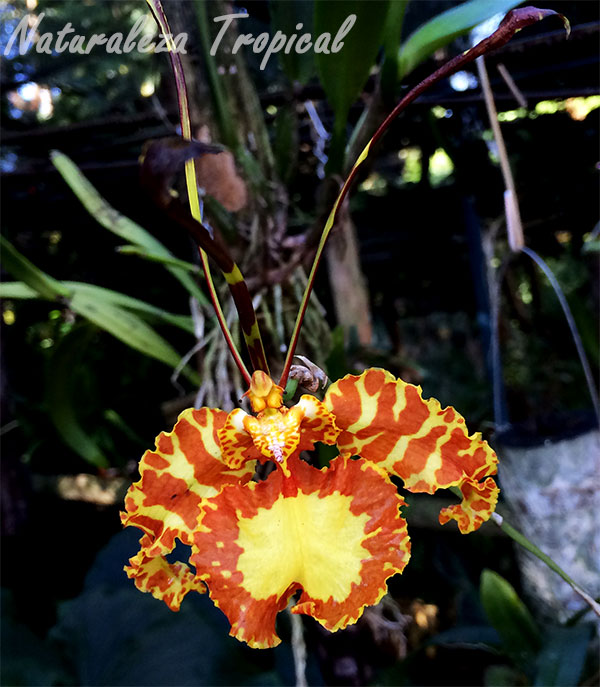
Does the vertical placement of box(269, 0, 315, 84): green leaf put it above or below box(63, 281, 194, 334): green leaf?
above

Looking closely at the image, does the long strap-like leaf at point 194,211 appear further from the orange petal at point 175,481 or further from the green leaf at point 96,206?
the green leaf at point 96,206

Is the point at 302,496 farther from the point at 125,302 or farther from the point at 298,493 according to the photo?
the point at 125,302

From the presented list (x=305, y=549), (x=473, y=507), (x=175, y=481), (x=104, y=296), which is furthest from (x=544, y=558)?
(x=104, y=296)

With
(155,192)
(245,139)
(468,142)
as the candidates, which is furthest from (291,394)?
(468,142)

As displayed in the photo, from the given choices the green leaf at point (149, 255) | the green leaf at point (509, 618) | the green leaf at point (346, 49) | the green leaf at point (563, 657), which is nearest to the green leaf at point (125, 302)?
the green leaf at point (149, 255)

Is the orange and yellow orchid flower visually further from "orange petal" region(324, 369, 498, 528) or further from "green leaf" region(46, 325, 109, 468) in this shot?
"green leaf" region(46, 325, 109, 468)

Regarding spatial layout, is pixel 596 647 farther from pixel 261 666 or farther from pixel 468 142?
pixel 468 142

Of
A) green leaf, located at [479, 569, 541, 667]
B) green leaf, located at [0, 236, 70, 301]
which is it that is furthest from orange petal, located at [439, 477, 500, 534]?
green leaf, located at [0, 236, 70, 301]
